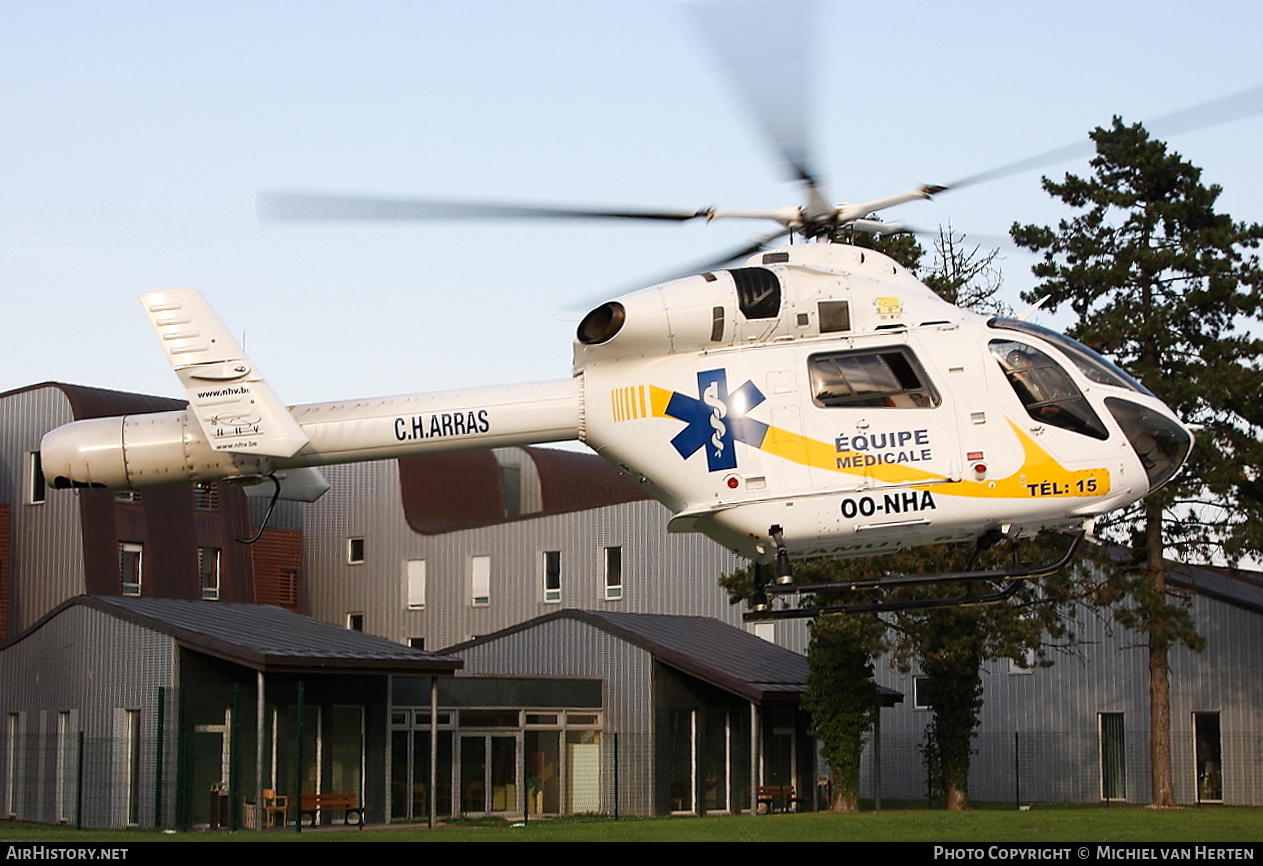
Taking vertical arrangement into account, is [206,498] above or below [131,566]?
above

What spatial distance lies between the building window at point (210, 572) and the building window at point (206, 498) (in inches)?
53.1

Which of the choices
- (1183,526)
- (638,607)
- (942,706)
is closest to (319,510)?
(638,607)

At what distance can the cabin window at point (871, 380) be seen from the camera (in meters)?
16.0

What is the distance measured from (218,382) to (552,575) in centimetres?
3382

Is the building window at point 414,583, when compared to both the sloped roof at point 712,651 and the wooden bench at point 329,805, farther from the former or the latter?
the wooden bench at point 329,805

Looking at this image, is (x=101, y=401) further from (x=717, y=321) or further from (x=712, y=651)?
(x=717, y=321)

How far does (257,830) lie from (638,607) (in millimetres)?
19336

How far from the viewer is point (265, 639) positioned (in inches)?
1254

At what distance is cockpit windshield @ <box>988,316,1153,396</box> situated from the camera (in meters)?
16.4

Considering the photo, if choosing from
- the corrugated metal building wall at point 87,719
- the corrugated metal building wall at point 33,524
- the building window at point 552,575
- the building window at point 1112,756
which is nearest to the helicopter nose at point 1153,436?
the corrugated metal building wall at point 87,719

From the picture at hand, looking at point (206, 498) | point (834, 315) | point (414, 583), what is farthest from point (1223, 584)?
point (834, 315)

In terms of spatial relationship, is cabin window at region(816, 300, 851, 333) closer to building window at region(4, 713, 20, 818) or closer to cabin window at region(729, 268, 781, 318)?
cabin window at region(729, 268, 781, 318)

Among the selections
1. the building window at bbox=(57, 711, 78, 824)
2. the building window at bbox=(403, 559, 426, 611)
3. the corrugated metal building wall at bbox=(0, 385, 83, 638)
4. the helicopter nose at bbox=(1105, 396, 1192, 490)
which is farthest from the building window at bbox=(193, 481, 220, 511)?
the helicopter nose at bbox=(1105, 396, 1192, 490)

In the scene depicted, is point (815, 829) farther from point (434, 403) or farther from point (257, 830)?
point (434, 403)
